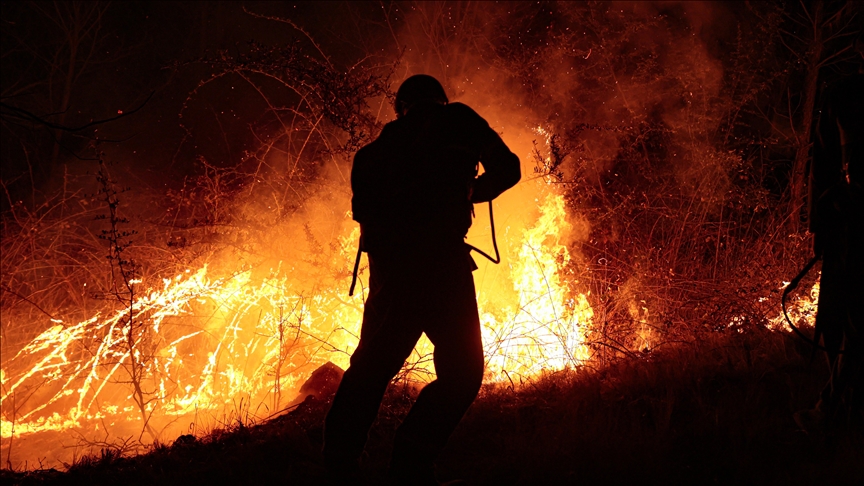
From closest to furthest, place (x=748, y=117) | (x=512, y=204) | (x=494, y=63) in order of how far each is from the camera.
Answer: (x=512, y=204) < (x=494, y=63) < (x=748, y=117)

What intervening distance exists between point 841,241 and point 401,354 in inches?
88.2

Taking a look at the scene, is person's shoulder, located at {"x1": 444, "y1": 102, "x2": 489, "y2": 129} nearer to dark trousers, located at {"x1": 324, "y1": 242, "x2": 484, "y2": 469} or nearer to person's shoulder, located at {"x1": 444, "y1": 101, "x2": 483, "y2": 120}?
person's shoulder, located at {"x1": 444, "y1": 101, "x2": 483, "y2": 120}

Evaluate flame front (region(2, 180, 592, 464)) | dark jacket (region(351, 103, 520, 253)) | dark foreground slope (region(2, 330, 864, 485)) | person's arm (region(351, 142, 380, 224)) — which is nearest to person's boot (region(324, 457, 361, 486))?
dark foreground slope (region(2, 330, 864, 485))

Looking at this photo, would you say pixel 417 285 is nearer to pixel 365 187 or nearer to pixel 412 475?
pixel 365 187

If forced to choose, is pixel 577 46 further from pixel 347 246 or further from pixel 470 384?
pixel 470 384

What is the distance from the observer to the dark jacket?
2.93 m

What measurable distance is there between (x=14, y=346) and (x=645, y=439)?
810 cm

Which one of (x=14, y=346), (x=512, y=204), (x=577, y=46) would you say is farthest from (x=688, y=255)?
(x=14, y=346)

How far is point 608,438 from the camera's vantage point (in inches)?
138

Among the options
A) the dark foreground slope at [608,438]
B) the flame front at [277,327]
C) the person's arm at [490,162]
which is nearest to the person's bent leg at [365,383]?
the dark foreground slope at [608,438]

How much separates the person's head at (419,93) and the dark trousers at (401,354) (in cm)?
71

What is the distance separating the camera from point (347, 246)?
6660 millimetres

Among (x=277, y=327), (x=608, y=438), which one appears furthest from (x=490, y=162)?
(x=277, y=327)

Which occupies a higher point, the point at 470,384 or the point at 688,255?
the point at 688,255
